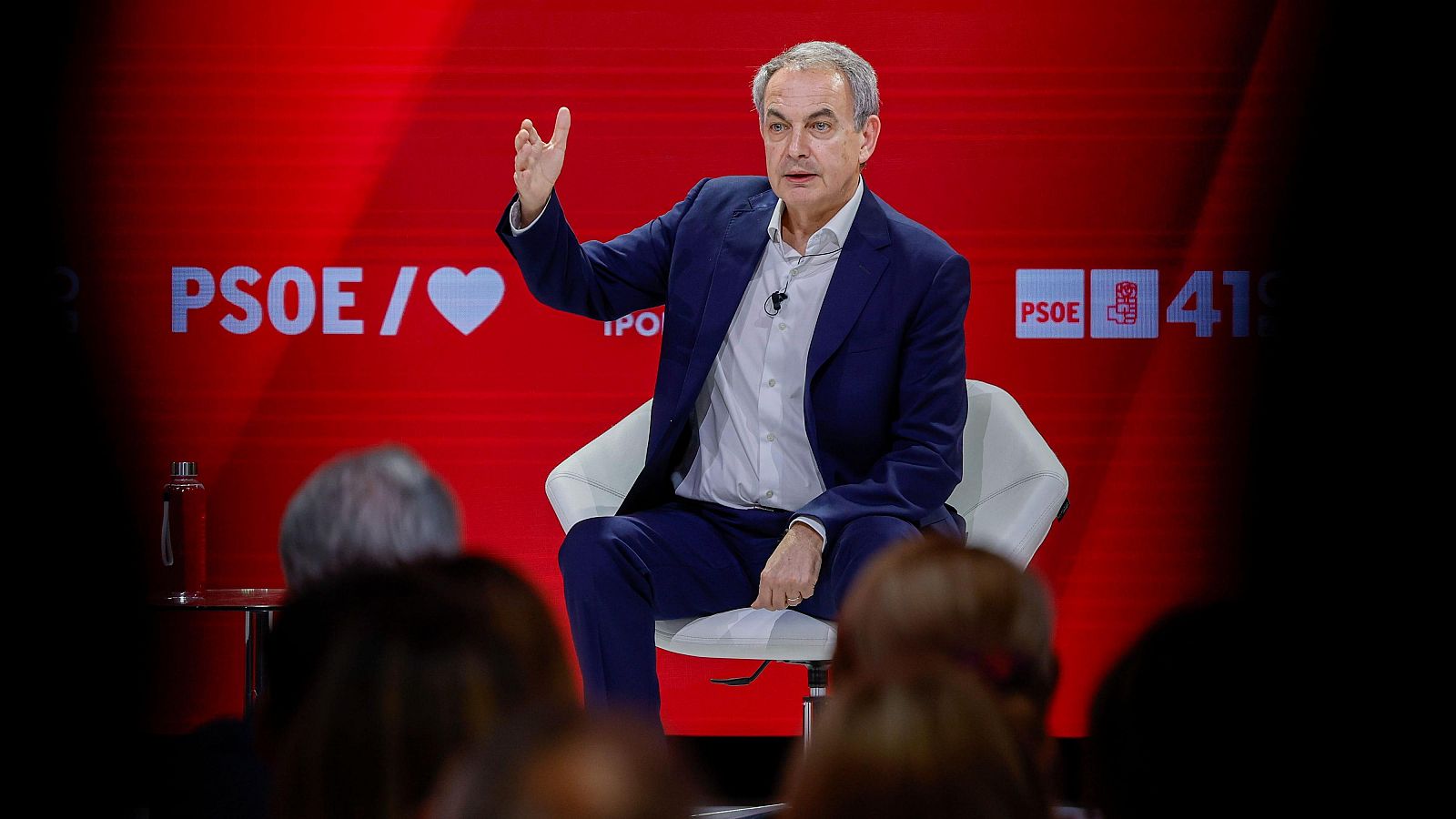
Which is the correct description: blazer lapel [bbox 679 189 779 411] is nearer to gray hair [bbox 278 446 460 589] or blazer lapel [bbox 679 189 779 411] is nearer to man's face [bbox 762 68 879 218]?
man's face [bbox 762 68 879 218]

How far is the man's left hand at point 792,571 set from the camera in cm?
269

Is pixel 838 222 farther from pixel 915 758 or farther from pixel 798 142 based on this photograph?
pixel 915 758

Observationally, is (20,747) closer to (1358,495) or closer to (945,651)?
(945,651)

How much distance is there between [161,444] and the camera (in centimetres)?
397

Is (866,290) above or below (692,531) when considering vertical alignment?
above

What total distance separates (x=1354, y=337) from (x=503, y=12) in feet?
7.78

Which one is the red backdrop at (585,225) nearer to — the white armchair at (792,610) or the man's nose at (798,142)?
the white armchair at (792,610)

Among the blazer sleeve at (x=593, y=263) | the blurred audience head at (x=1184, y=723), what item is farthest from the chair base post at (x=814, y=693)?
the blurred audience head at (x=1184, y=723)

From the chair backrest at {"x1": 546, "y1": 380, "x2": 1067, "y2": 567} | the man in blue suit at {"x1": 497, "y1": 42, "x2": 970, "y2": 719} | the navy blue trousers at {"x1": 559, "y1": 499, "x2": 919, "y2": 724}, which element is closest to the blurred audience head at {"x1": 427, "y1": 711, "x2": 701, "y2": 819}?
the navy blue trousers at {"x1": 559, "y1": 499, "x2": 919, "y2": 724}

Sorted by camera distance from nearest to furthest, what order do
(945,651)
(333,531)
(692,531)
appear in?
(945,651)
(333,531)
(692,531)

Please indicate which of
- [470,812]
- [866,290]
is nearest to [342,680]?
[470,812]

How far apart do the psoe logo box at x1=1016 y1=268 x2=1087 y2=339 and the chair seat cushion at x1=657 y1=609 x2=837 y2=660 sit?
4.64 feet

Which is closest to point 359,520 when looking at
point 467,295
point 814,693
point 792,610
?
point 792,610

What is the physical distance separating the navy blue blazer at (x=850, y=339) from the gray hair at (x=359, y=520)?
48.1 inches
